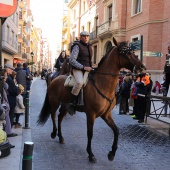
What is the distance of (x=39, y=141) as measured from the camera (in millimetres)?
6293

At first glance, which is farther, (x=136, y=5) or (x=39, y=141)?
(x=136, y=5)

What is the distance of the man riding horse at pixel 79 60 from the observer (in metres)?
5.30

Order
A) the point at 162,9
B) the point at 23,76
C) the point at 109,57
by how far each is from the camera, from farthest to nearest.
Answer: the point at 162,9 < the point at 23,76 < the point at 109,57

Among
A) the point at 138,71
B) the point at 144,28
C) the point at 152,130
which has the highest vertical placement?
the point at 144,28

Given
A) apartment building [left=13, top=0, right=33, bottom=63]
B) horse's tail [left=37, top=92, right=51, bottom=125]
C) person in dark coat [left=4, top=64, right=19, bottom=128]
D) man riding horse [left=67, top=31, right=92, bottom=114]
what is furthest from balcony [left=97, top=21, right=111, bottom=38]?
man riding horse [left=67, top=31, right=92, bottom=114]

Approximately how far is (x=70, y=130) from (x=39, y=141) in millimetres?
1471

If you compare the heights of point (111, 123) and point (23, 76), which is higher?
point (23, 76)

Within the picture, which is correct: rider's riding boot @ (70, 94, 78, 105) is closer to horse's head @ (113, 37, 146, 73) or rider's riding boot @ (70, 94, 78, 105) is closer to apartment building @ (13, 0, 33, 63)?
horse's head @ (113, 37, 146, 73)

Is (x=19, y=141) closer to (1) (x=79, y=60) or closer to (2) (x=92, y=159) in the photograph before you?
(2) (x=92, y=159)

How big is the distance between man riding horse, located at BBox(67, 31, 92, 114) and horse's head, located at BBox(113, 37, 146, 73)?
71cm

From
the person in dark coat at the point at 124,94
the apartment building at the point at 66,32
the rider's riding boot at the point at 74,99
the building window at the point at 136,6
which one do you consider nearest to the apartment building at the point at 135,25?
the building window at the point at 136,6

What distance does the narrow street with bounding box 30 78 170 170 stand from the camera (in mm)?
4773

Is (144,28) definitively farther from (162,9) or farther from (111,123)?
(111,123)

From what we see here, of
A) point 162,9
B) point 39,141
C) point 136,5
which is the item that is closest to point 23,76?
point 39,141
